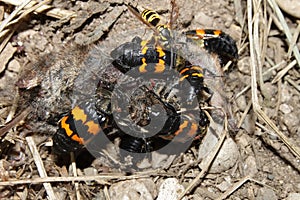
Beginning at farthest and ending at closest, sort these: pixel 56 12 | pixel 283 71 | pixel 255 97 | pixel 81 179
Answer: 1. pixel 283 71
2. pixel 56 12
3. pixel 255 97
4. pixel 81 179

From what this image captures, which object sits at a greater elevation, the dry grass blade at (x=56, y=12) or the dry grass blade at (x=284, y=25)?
the dry grass blade at (x=56, y=12)

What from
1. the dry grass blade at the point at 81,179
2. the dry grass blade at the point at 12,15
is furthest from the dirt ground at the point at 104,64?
the dry grass blade at the point at 12,15

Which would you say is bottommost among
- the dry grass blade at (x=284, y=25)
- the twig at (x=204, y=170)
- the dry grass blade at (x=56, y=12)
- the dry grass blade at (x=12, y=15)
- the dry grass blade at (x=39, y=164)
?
the twig at (x=204, y=170)

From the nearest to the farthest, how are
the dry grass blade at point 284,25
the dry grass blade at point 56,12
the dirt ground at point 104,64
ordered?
the dirt ground at point 104,64 → the dry grass blade at point 56,12 → the dry grass blade at point 284,25

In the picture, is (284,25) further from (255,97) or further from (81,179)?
(81,179)

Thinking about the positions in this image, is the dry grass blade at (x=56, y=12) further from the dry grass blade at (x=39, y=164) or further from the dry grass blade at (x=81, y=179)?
the dry grass blade at (x=81, y=179)

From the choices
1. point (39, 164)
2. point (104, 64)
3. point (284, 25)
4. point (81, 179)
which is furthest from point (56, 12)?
point (284, 25)

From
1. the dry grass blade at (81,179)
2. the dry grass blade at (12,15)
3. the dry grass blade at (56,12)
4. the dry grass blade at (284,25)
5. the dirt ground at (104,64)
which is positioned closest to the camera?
the dry grass blade at (81,179)

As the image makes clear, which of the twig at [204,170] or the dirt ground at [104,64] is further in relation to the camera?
the dirt ground at [104,64]

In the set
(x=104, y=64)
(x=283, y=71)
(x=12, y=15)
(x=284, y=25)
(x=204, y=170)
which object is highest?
(x=12, y=15)

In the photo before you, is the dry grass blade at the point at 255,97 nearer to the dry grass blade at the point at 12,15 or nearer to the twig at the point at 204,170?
the twig at the point at 204,170
